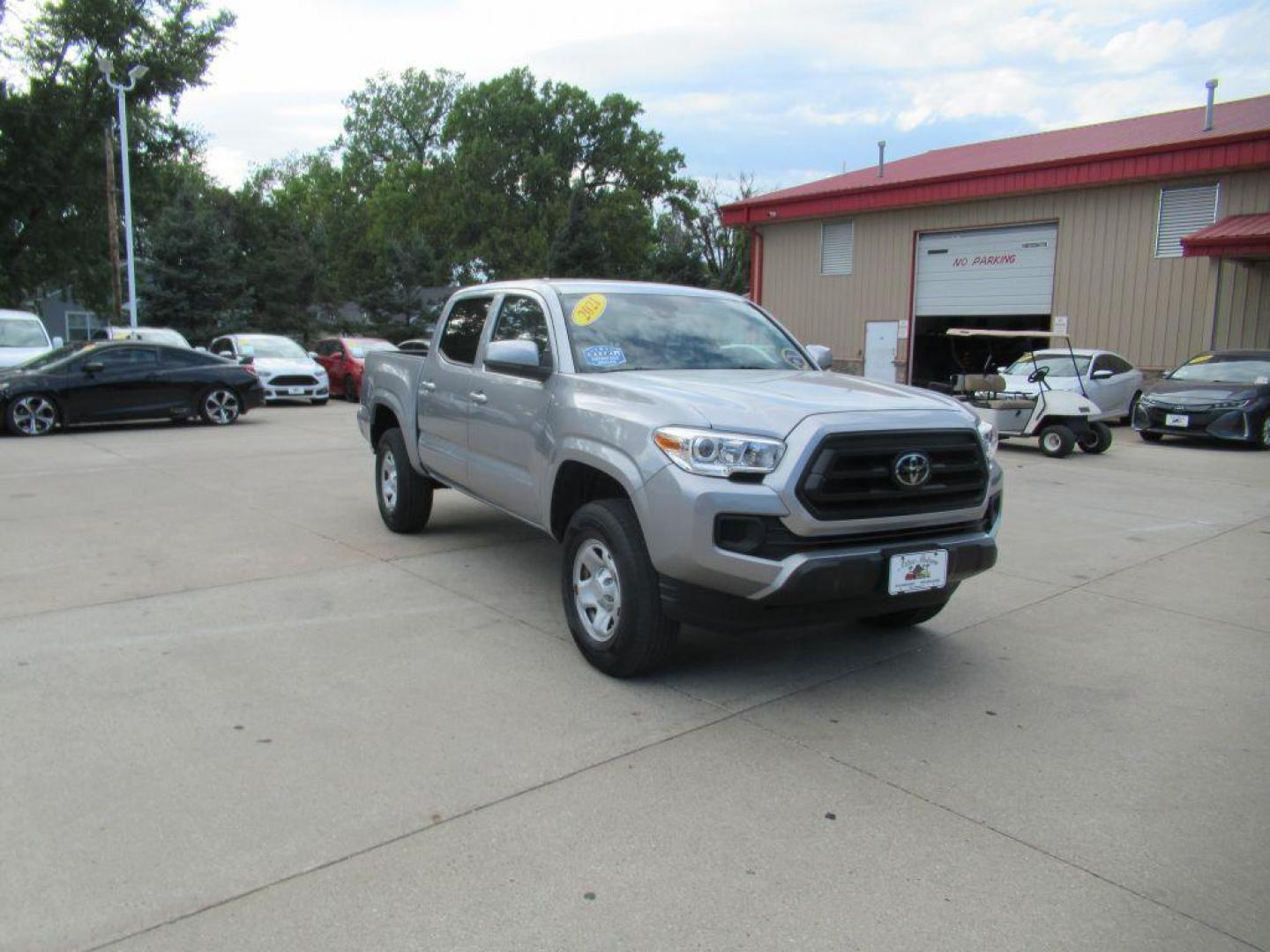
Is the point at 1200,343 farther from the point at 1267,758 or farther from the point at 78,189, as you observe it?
→ the point at 78,189

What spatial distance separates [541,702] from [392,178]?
199 ft

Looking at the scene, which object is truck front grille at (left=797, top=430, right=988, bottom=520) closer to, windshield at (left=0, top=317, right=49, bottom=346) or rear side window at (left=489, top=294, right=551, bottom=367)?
rear side window at (left=489, top=294, right=551, bottom=367)

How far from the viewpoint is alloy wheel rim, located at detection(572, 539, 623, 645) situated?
14.9 ft

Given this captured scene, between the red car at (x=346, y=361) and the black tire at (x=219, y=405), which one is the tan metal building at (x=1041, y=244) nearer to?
the red car at (x=346, y=361)

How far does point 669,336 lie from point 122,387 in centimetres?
1252

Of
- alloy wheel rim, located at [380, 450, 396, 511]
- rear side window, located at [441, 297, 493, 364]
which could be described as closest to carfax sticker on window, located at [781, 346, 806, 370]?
rear side window, located at [441, 297, 493, 364]

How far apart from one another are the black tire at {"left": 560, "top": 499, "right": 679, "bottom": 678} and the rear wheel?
41.5 feet

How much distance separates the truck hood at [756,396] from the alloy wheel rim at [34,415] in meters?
12.5

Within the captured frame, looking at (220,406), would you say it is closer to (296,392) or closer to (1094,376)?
(296,392)

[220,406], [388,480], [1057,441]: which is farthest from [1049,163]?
[388,480]

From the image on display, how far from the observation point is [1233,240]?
17.2 meters

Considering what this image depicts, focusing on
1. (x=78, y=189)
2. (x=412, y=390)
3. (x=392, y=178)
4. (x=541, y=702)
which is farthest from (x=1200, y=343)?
(x=392, y=178)

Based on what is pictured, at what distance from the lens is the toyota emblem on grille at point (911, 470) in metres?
4.27

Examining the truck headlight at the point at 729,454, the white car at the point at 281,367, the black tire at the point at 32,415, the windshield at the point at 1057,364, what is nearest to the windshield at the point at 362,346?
the white car at the point at 281,367
